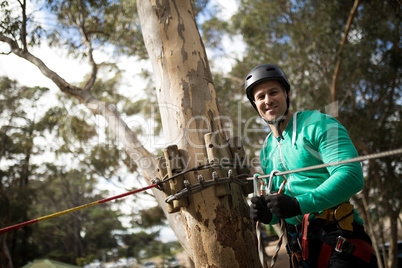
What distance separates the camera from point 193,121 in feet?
6.33

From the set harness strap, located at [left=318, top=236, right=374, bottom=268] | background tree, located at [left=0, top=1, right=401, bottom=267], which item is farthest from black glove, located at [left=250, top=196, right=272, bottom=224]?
background tree, located at [left=0, top=1, right=401, bottom=267]

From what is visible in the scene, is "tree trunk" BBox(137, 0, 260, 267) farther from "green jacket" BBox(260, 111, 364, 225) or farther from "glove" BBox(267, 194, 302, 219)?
"glove" BBox(267, 194, 302, 219)

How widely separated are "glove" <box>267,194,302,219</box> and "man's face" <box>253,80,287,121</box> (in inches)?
21.6

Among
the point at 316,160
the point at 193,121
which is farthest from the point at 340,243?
the point at 193,121

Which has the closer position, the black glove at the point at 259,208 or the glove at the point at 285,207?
the glove at the point at 285,207

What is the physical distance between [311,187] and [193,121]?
0.80 meters

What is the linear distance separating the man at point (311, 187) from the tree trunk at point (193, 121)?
20cm

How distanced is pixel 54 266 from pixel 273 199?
11762 millimetres

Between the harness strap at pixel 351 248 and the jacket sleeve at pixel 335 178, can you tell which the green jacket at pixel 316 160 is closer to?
the jacket sleeve at pixel 335 178

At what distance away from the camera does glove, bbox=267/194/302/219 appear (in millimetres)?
1402

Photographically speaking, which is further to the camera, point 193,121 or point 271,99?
point 193,121

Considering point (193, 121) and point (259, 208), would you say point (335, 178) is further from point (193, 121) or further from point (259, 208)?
point (193, 121)

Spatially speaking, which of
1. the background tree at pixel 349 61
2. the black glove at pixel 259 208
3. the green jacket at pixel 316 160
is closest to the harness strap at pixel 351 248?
the green jacket at pixel 316 160

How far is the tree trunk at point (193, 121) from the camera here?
1732 mm
